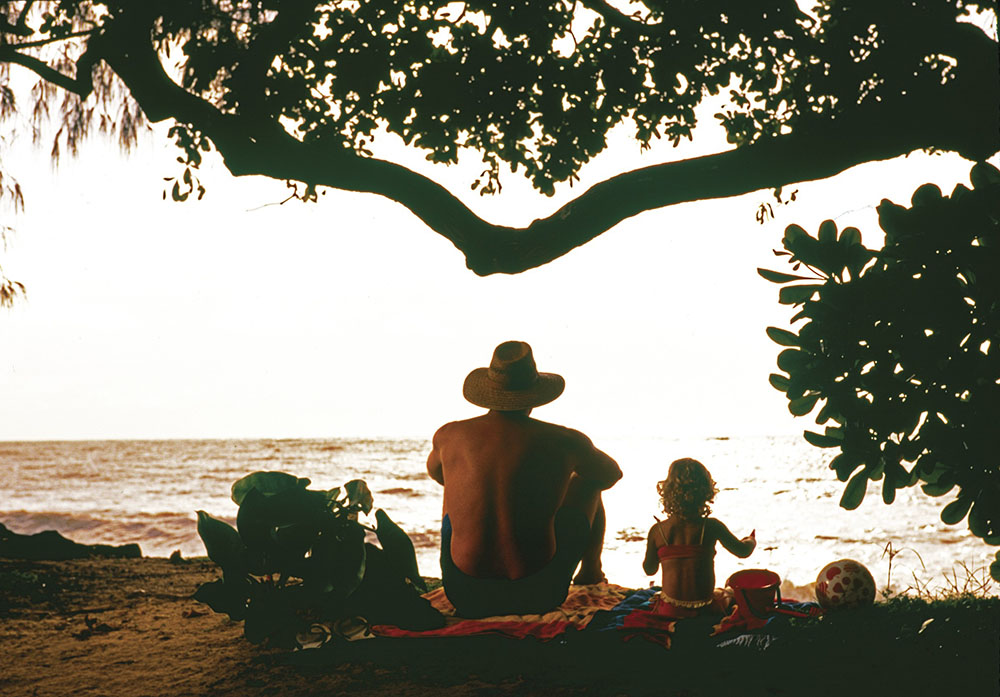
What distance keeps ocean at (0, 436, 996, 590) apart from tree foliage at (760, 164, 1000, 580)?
2.80m

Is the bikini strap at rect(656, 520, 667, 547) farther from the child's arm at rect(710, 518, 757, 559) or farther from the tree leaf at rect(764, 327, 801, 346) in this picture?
the tree leaf at rect(764, 327, 801, 346)

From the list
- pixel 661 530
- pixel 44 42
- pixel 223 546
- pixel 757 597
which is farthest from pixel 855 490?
pixel 44 42

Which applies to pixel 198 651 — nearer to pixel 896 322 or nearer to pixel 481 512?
pixel 481 512

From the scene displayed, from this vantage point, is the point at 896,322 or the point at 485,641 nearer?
the point at 896,322

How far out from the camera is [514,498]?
3.72 metres

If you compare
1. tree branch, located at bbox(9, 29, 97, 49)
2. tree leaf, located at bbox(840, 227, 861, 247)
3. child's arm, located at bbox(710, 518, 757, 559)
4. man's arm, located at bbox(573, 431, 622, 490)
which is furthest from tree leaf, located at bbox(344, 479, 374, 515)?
tree branch, located at bbox(9, 29, 97, 49)

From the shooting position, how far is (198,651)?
12.6ft

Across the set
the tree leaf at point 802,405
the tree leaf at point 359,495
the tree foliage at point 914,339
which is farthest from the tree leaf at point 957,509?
the tree leaf at point 359,495

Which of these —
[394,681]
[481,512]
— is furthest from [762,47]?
[394,681]

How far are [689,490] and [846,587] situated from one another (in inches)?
32.7

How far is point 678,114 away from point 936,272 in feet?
14.3

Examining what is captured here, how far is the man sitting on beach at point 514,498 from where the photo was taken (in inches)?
147

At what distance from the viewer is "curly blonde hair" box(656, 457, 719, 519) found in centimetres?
395

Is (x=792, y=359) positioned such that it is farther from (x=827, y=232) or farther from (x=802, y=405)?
(x=827, y=232)
